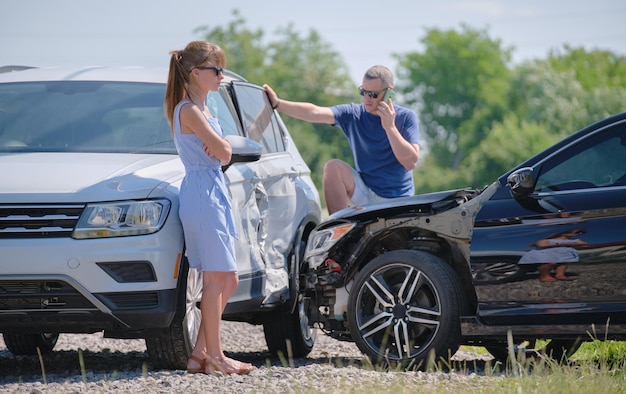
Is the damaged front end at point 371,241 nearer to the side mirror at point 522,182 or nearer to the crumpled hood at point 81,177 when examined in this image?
the side mirror at point 522,182

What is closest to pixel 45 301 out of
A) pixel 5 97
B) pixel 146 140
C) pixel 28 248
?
pixel 28 248


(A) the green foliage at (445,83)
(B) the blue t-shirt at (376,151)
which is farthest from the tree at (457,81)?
(B) the blue t-shirt at (376,151)

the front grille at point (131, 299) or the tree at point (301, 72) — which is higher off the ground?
the tree at point (301, 72)

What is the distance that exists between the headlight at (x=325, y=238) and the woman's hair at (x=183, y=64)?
1539mm

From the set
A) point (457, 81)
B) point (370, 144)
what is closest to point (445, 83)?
point (457, 81)

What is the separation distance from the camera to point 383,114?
28.6ft

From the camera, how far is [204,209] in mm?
6484

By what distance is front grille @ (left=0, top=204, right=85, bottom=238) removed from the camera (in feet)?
20.5

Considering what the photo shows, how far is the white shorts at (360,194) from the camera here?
351 inches

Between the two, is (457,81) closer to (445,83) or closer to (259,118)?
(445,83)

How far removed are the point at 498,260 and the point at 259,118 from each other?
2.58m

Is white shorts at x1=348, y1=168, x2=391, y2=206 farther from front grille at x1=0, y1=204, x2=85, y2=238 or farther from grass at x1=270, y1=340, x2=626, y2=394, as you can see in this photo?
front grille at x1=0, y1=204, x2=85, y2=238

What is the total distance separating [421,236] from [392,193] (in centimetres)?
154

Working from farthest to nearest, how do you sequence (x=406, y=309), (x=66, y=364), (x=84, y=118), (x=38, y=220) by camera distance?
(x=66, y=364)
(x=84, y=118)
(x=406, y=309)
(x=38, y=220)
